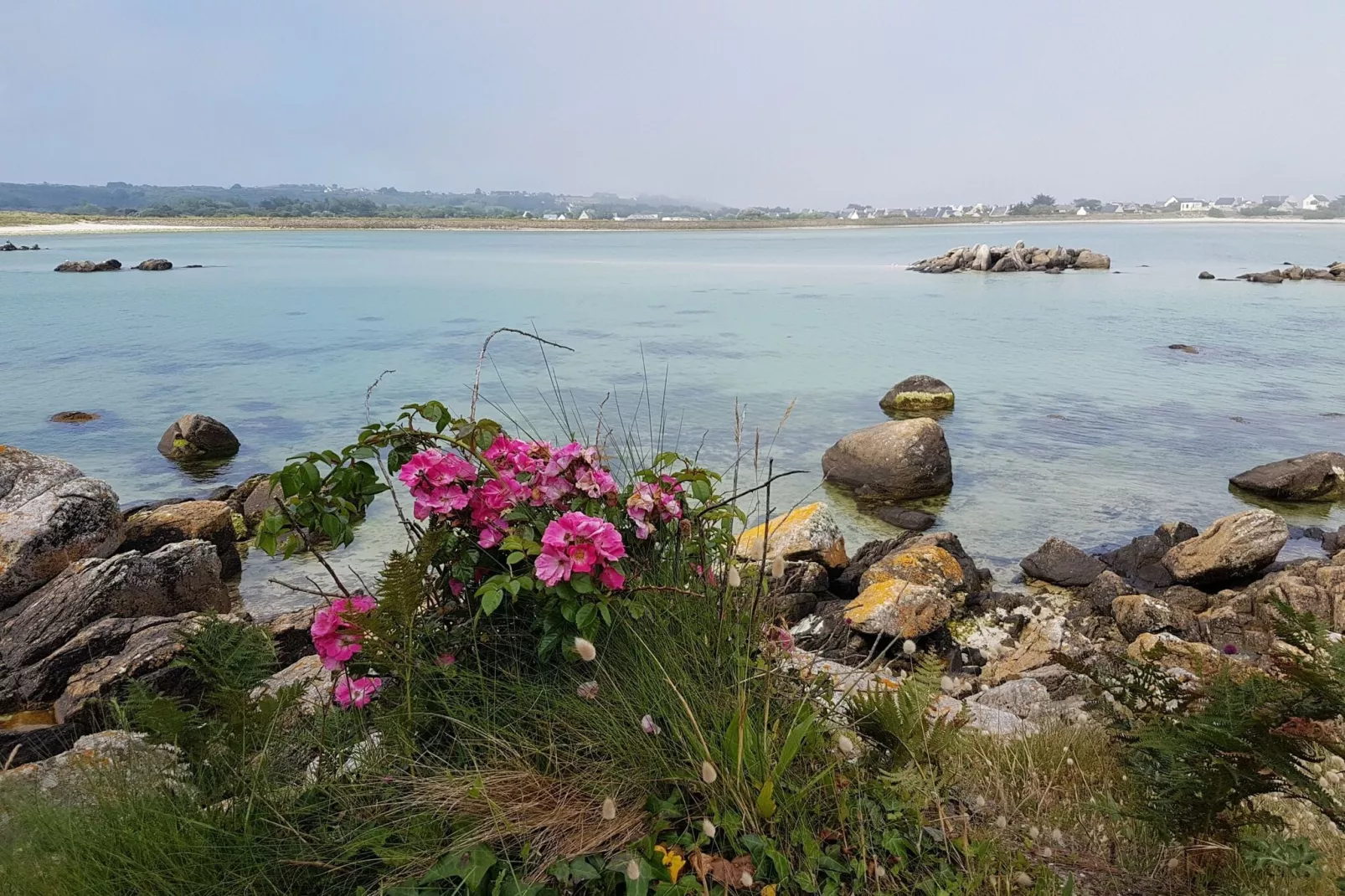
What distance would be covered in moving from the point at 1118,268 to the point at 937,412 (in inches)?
1931

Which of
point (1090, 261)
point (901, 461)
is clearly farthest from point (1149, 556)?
point (1090, 261)

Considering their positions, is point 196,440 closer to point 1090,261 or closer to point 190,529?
point 190,529

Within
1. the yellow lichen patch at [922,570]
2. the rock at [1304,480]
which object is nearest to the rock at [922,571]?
the yellow lichen patch at [922,570]

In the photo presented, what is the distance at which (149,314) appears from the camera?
1342 inches

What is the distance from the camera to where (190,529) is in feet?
31.3

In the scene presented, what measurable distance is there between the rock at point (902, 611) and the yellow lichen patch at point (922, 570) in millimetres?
435

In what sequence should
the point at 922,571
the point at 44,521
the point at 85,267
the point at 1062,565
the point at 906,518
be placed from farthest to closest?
the point at 85,267, the point at 906,518, the point at 1062,565, the point at 922,571, the point at 44,521

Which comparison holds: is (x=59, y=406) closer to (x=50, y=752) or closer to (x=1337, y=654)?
(x=50, y=752)

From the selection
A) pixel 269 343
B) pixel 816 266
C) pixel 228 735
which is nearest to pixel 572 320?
pixel 269 343

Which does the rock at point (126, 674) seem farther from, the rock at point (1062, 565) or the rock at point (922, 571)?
the rock at point (1062, 565)

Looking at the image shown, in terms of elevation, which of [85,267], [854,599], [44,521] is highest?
[85,267]

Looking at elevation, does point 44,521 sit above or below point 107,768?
below

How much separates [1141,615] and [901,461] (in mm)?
4786

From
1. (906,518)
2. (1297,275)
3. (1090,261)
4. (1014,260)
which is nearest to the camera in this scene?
(906,518)
